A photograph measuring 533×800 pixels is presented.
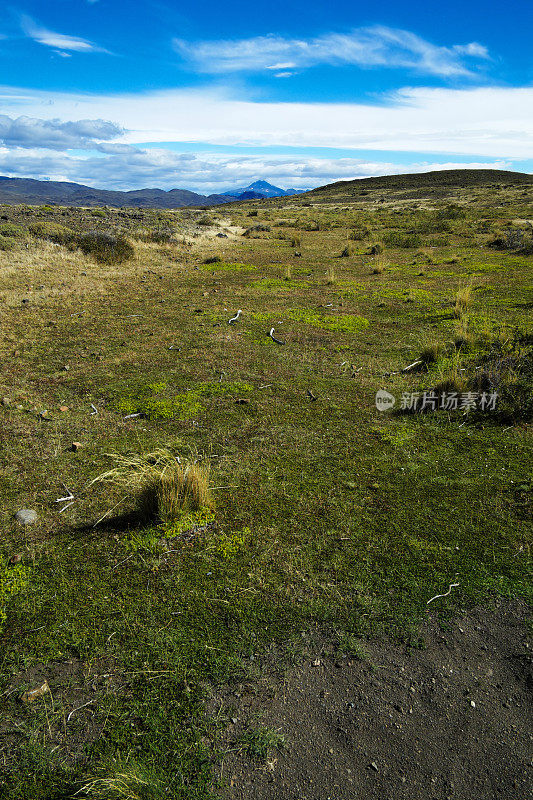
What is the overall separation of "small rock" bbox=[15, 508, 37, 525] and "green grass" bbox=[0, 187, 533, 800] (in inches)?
4.1

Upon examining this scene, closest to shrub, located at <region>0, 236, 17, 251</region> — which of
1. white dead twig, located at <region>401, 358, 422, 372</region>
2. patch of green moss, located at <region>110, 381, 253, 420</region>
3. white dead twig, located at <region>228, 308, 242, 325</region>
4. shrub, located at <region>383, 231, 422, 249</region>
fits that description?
white dead twig, located at <region>228, 308, 242, 325</region>

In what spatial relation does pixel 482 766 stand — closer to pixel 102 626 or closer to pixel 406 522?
pixel 406 522

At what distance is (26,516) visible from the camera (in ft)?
13.7

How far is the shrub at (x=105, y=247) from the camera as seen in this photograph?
16234 millimetres

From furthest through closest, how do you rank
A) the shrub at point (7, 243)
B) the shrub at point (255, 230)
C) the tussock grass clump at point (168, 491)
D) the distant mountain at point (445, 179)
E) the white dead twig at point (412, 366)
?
the distant mountain at point (445, 179) < the shrub at point (255, 230) < the shrub at point (7, 243) < the white dead twig at point (412, 366) < the tussock grass clump at point (168, 491)

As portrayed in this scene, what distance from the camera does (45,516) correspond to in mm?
4242

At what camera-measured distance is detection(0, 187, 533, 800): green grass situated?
104 inches

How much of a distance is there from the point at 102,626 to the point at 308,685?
1553mm

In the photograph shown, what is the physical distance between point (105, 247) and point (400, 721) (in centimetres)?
1770

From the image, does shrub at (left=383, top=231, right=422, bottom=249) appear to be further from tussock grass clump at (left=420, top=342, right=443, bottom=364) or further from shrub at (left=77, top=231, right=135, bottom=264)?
tussock grass clump at (left=420, top=342, right=443, bottom=364)

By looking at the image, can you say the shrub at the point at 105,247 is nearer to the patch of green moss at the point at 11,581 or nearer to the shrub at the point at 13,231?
the shrub at the point at 13,231

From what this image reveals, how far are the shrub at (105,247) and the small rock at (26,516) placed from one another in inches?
550

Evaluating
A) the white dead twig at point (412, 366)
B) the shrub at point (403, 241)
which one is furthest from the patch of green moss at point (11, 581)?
the shrub at point (403, 241)

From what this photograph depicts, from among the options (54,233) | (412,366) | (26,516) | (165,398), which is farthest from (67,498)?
(54,233)
